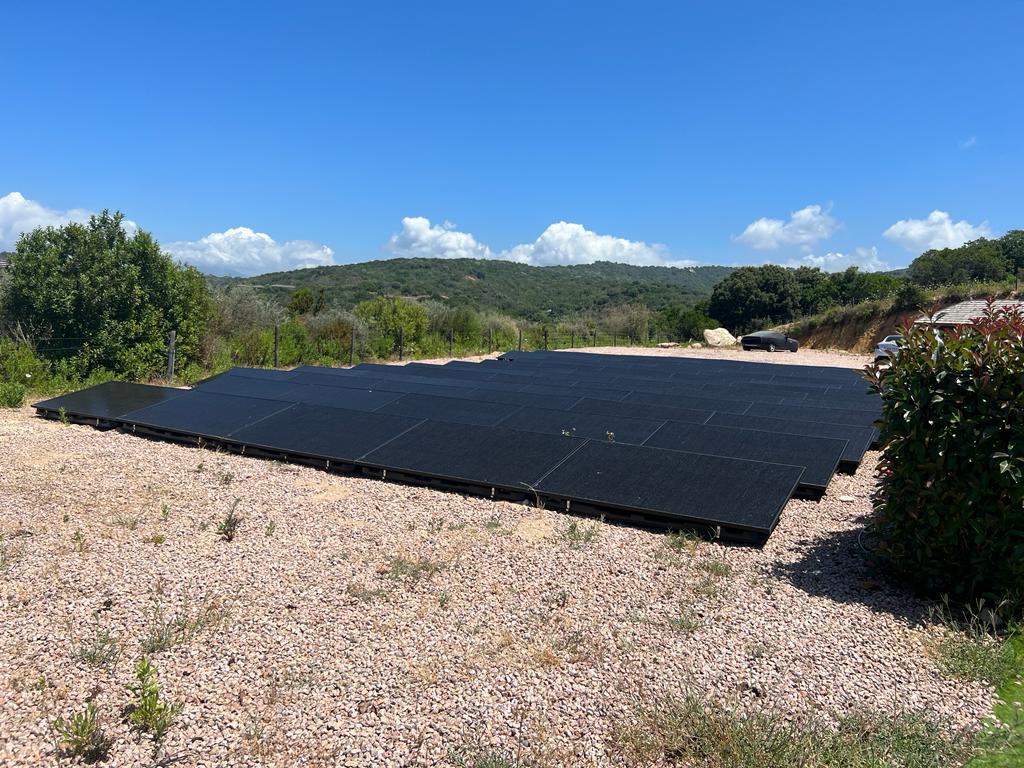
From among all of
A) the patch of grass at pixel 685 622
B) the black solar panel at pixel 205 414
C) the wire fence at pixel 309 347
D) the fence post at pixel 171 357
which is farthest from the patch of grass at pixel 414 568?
the wire fence at pixel 309 347

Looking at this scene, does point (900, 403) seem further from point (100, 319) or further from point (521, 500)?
point (100, 319)

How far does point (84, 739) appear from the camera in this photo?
2.99 metres

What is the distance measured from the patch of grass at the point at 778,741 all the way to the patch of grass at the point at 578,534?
245 centimetres

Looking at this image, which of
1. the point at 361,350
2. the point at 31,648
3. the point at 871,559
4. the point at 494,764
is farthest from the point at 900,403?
the point at 361,350

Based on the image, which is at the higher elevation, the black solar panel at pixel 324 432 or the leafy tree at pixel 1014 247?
the leafy tree at pixel 1014 247

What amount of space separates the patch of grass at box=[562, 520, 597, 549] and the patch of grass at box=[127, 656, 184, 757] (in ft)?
11.0

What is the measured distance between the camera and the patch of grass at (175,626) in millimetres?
3861

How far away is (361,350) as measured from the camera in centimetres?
2281

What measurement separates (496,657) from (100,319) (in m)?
14.2

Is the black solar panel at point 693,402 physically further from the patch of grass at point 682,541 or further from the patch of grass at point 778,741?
the patch of grass at point 778,741

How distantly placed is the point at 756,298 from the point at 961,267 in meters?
12.8

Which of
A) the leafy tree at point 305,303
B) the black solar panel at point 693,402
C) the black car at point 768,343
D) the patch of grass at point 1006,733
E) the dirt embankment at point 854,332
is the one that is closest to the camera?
the patch of grass at point 1006,733

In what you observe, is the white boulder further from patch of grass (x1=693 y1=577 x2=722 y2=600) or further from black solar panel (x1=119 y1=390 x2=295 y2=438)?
patch of grass (x1=693 y1=577 x2=722 y2=600)

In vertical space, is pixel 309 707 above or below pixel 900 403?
below
